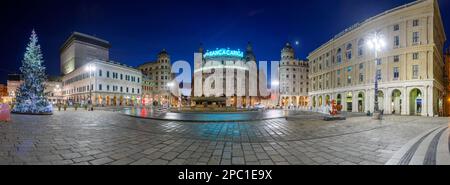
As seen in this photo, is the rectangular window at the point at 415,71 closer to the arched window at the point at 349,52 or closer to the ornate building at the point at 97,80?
the arched window at the point at 349,52

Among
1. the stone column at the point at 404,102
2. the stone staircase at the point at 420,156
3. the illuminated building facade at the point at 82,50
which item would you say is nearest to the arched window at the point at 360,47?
the stone column at the point at 404,102

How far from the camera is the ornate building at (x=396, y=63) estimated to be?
2814 centimetres

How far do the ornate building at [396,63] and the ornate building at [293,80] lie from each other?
112ft

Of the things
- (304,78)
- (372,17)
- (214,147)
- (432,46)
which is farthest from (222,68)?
(214,147)

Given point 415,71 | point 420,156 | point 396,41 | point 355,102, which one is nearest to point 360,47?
point 396,41

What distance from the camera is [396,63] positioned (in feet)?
103

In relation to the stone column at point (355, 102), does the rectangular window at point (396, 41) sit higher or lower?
higher

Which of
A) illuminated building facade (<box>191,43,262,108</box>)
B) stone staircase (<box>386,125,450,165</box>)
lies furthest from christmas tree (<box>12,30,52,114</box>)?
illuminated building facade (<box>191,43,262,108</box>)

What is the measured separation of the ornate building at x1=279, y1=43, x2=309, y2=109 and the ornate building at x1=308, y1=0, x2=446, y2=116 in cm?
3419

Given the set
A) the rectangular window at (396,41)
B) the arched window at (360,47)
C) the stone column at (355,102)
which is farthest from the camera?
the stone column at (355,102)

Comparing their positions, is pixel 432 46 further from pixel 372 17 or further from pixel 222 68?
pixel 222 68

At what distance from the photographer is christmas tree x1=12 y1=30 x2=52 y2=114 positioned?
69.7 feet

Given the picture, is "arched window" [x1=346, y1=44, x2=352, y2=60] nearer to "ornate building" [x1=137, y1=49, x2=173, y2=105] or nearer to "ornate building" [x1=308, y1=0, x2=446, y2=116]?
"ornate building" [x1=308, y1=0, x2=446, y2=116]
